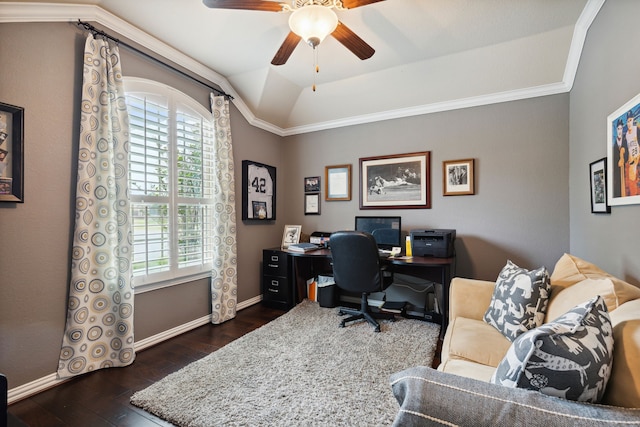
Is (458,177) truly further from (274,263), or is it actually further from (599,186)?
(274,263)

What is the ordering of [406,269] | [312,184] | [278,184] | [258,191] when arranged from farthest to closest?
[278,184] < [312,184] < [258,191] < [406,269]

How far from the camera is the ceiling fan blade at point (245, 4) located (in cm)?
161

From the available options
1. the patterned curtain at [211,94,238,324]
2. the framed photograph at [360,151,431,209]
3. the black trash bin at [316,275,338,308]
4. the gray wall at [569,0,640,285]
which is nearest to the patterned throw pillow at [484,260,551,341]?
the gray wall at [569,0,640,285]

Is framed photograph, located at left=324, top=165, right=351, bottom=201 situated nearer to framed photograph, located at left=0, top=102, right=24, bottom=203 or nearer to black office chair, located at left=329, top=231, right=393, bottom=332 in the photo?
black office chair, located at left=329, top=231, right=393, bottom=332

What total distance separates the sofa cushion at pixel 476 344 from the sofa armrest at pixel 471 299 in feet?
0.53

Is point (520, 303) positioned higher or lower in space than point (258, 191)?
lower

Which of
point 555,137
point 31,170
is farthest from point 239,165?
point 555,137

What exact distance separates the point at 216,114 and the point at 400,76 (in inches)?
78.7

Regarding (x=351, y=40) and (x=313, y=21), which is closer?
(x=313, y=21)

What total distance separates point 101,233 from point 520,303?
→ 273 centimetres

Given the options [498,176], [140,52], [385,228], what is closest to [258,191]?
[385,228]

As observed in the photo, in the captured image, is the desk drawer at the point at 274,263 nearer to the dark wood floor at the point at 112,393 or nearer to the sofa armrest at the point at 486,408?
the dark wood floor at the point at 112,393

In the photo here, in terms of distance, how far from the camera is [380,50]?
2598 millimetres

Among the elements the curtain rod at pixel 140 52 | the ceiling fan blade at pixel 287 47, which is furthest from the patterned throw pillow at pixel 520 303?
the curtain rod at pixel 140 52
